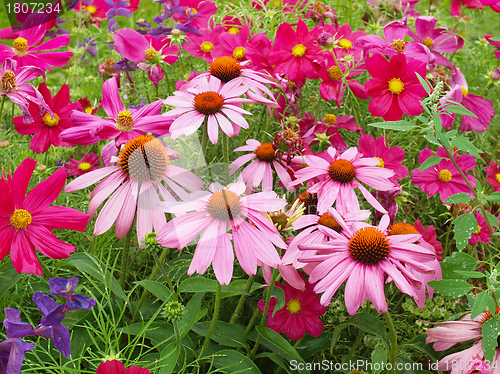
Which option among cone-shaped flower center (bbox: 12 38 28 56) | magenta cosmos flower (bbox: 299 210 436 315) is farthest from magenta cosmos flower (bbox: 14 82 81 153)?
magenta cosmos flower (bbox: 299 210 436 315)

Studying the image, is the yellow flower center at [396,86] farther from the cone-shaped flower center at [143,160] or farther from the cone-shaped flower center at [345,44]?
the cone-shaped flower center at [143,160]

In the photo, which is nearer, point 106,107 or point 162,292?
point 162,292

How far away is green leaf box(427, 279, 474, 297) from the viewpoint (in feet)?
2.12

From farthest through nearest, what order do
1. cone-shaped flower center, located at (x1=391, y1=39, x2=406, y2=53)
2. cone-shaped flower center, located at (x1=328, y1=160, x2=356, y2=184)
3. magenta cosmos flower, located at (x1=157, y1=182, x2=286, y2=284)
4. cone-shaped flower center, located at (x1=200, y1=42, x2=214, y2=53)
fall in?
cone-shaped flower center, located at (x1=200, y1=42, x2=214, y2=53) < cone-shaped flower center, located at (x1=391, y1=39, x2=406, y2=53) < cone-shaped flower center, located at (x1=328, y1=160, x2=356, y2=184) < magenta cosmos flower, located at (x1=157, y1=182, x2=286, y2=284)

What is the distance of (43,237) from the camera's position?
0.67 m

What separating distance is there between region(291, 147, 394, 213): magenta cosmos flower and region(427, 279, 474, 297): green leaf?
16 cm

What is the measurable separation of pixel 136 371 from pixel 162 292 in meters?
0.13

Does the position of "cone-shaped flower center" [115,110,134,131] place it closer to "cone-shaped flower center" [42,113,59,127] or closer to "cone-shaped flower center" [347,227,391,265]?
"cone-shaped flower center" [42,113,59,127]

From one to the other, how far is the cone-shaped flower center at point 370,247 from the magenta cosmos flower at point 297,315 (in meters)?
0.19

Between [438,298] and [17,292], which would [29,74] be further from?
[438,298]

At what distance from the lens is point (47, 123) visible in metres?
0.91

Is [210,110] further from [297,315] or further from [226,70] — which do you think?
[297,315]

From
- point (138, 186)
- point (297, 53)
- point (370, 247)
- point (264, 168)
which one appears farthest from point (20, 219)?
point (297, 53)

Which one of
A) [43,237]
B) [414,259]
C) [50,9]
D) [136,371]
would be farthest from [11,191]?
[50,9]
